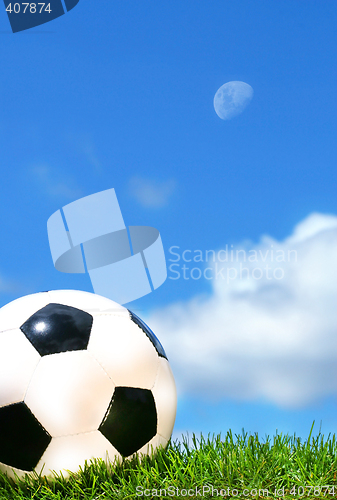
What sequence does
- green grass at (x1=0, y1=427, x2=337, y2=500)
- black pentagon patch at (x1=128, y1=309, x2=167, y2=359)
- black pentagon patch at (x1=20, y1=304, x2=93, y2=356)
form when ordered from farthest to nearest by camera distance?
1. black pentagon patch at (x1=128, y1=309, x2=167, y2=359)
2. black pentagon patch at (x1=20, y1=304, x2=93, y2=356)
3. green grass at (x1=0, y1=427, x2=337, y2=500)

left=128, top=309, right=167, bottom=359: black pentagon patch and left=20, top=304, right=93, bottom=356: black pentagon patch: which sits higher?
left=128, top=309, right=167, bottom=359: black pentagon patch

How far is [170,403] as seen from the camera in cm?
398

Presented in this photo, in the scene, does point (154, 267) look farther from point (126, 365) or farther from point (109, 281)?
point (126, 365)

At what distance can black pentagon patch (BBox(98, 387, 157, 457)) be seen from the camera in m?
3.48

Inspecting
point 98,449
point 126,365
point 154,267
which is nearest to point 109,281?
point 154,267

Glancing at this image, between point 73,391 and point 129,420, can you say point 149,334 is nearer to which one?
point 129,420

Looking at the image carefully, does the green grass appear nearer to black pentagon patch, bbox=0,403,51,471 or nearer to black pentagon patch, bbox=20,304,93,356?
black pentagon patch, bbox=0,403,51,471

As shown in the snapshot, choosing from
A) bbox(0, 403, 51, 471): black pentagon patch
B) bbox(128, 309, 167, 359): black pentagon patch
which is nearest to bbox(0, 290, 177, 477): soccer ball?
bbox(0, 403, 51, 471): black pentagon patch

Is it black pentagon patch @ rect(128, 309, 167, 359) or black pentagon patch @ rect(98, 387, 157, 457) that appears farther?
black pentagon patch @ rect(128, 309, 167, 359)

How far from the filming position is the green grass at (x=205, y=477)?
10.3ft

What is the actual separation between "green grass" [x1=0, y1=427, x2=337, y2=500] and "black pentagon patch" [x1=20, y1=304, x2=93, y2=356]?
0.97 m

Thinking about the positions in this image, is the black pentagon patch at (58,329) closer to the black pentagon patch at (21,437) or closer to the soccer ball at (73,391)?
the soccer ball at (73,391)

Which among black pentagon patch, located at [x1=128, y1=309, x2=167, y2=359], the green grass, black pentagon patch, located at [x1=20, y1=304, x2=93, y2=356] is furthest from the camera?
black pentagon patch, located at [x1=128, y1=309, x2=167, y2=359]

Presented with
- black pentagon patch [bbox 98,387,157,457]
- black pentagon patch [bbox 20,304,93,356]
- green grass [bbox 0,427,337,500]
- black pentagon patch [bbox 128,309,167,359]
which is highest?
black pentagon patch [bbox 128,309,167,359]
